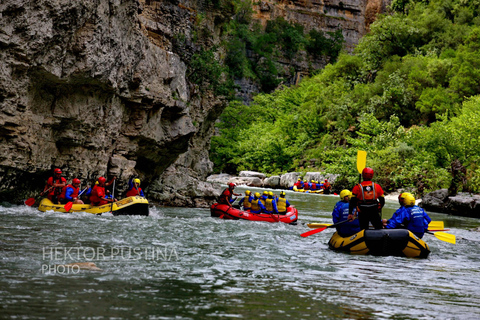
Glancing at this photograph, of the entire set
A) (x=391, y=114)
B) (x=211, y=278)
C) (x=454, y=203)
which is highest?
(x=391, y=114)

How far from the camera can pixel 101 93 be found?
17125mm

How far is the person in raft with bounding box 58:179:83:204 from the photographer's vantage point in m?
15.8

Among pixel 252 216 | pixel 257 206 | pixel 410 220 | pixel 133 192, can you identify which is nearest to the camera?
pixel 410 220

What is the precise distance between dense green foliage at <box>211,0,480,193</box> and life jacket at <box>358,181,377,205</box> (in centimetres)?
1917

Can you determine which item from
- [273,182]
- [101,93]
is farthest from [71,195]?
[273,182]

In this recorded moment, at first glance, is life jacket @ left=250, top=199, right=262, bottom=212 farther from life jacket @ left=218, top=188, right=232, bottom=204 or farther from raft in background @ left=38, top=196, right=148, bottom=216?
raft in background @ left=38, top=196, right=148, bottom=216

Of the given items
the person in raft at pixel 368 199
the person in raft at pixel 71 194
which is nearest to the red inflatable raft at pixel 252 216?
the person in raft at pixel 71 194

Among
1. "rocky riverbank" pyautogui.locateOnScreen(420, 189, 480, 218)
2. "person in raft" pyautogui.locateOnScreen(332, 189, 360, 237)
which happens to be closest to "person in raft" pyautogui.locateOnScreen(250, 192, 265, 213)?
"person in raft" pyautogui.locateOnScreen(332, 189, 360, 237)

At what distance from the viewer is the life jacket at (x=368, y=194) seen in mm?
10070

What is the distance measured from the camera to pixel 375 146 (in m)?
38.7

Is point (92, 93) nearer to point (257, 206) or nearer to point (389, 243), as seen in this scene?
point (257, 206)

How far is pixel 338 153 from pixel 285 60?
33.3 m

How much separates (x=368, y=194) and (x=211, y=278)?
4.21 m

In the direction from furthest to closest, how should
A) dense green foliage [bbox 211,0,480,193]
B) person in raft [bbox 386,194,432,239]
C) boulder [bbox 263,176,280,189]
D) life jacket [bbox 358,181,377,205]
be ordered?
boulder [bbox 263,176,280,189]
dense green foliage [bbox 211,0,480,193]
person in raft [bbox 386,194,432,239]
life jacket [bbox 358,181,377,205]
